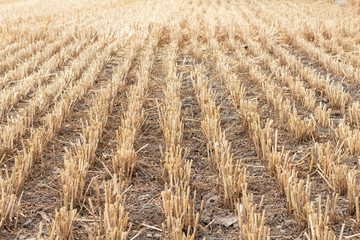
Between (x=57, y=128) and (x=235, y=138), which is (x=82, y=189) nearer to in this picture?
(x=57, y=128)

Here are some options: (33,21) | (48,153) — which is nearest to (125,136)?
(48,153)

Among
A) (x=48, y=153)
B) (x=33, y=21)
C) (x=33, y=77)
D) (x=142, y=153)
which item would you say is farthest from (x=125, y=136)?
(x=33, y=21)

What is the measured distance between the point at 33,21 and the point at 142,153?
6.82 metres

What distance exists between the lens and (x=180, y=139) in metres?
2.90

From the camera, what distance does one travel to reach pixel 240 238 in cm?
171

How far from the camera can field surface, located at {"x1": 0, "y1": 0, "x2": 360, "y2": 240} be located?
189cm

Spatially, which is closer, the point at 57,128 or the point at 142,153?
the point at 142,153

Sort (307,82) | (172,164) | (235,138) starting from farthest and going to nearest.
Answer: (307,82)
(235,138)
(172,164)

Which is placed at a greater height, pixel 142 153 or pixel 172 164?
pixel 172 164

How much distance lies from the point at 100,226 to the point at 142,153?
102 cm

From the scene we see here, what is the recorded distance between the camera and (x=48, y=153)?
2723 millimetres

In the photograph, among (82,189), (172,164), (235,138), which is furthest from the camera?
(235,138)

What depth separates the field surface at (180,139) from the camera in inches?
74.4

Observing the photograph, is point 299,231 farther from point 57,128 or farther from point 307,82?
point 307,82
